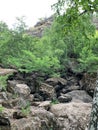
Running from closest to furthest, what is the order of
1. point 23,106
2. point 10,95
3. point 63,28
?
point 63,28 → point 23,106 → point 10,95

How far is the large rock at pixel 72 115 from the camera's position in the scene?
1614cm

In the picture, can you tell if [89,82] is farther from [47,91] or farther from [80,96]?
[47,91]

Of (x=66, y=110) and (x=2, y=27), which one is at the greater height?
(x=2, y=27)

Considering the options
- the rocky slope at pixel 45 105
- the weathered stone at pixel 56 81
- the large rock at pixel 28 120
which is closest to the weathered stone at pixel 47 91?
the rocky slope at pixel 45 105

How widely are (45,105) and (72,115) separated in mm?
1778

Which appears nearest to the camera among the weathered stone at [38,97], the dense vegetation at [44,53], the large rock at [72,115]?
the large rock at [72,115]

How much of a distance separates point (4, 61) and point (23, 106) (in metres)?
7.69

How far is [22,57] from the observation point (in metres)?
24.0

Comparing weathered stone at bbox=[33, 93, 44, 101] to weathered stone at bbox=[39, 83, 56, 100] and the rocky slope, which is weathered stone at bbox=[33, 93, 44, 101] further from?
weathered stone at bbox=[39, 83, 56, 100]

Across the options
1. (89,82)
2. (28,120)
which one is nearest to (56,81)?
(89,82)

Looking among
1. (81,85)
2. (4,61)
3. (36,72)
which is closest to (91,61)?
(81,85)

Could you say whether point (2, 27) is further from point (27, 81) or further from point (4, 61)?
point (27, 81)

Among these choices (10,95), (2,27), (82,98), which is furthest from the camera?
(2,27)

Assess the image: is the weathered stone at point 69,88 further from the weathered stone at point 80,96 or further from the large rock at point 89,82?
the weathered stone at point 80,96
